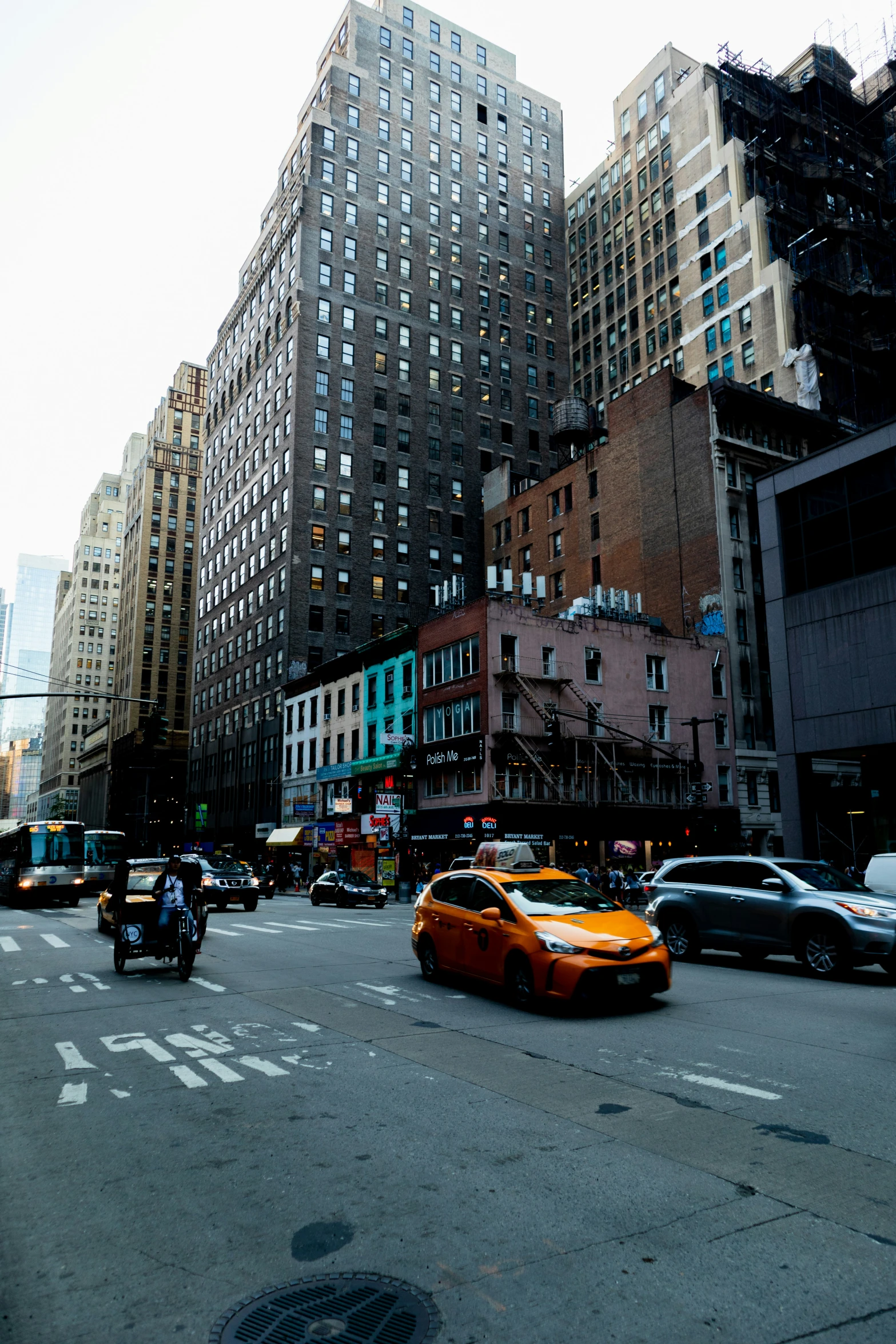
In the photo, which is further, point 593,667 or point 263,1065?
point 593,667

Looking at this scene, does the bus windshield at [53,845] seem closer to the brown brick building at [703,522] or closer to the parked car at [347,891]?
the parked car at [347,891]

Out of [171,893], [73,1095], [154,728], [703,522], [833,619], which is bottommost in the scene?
[73,1095]

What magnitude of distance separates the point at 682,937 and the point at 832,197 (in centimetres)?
7497

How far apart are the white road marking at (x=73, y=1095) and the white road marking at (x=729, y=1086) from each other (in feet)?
15.1

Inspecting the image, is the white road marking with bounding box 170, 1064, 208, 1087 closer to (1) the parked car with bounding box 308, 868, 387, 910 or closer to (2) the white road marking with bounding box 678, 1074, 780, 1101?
(2) the white road marking with bounding box 678, 1074, 780, 1101

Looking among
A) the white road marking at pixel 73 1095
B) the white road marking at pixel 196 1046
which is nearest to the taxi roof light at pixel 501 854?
the white road marking at pixel 196 1046

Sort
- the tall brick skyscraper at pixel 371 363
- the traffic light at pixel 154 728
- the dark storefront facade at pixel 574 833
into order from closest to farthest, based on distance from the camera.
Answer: the traffic light at pixel 154 728
the dark storefront facade at pixel 574 833
the tall brick skyscraper at pixel 371 363

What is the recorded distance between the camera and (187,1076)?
754cm

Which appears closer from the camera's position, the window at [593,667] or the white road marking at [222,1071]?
the white road marking at [222,1071]


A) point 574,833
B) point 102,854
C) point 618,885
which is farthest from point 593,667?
point 102,854

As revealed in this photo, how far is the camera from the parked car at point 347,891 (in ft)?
123

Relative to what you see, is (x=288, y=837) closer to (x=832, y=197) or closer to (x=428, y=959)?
(x=428, y=959)

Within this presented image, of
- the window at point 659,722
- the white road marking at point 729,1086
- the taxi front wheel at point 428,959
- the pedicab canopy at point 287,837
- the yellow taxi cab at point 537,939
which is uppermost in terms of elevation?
the window at point 659,722

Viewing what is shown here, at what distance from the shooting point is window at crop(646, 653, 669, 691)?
50.7 meters
